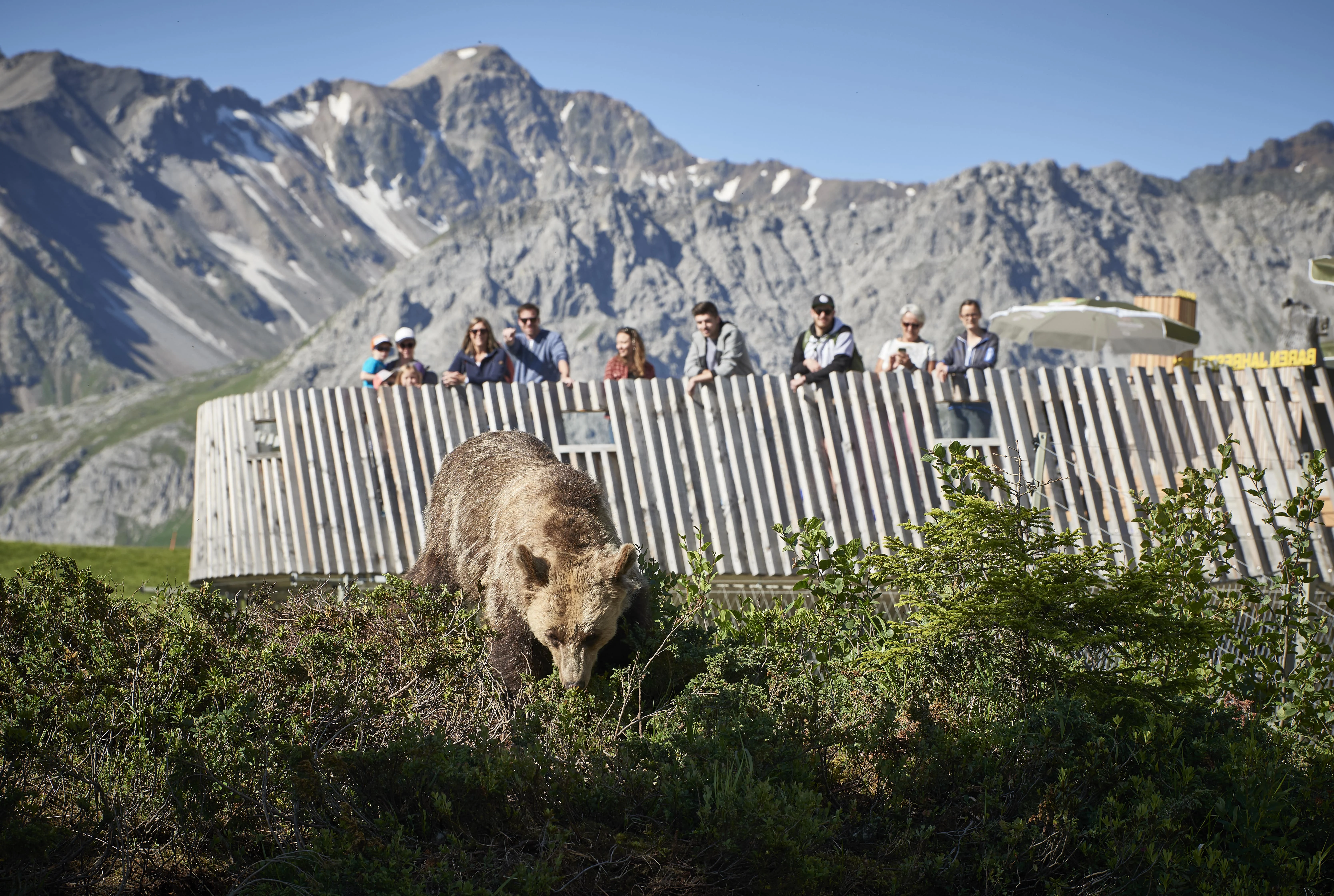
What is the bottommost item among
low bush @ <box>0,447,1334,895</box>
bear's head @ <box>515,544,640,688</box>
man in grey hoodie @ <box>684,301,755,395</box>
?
low bush @ <box>0,447,1334,895</box>

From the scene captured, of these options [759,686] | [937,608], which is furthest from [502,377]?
[937,608]

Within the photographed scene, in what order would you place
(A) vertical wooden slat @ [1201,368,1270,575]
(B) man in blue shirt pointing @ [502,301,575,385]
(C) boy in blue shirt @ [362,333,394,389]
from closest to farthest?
1. (A) vertical wooden slat @ [1201,368,1270,575]
2. (B) man in blue shirt pointing @ [502,301,575,385]
3. (C) boy in blue shirt @ [362,333,394,389]

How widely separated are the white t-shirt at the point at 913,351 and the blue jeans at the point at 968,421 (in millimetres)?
814

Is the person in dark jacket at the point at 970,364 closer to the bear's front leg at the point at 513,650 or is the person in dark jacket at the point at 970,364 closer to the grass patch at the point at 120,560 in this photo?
the bear's front leg at the point at 513,650

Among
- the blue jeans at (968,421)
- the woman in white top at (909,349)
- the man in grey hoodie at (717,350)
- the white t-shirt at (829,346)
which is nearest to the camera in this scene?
the blue jeans at (968,421)

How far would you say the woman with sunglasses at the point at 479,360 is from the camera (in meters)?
10.0

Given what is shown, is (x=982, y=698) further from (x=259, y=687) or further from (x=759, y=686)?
(x=259, y=687)

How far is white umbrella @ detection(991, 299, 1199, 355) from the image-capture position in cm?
1381

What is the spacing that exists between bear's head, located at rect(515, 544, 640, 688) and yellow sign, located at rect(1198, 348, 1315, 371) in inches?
275

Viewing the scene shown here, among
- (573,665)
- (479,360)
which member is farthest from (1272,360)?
(573,665)

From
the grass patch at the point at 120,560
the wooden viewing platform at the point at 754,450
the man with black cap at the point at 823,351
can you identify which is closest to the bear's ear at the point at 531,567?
the wooden viewing platform at the point at 754,450

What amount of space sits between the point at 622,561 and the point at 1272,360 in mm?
8028

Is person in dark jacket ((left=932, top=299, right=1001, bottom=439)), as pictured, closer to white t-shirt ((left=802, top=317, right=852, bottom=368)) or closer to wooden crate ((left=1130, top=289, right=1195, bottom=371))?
white t-shirt ((left=802, top=317, right=852, bottom=368))

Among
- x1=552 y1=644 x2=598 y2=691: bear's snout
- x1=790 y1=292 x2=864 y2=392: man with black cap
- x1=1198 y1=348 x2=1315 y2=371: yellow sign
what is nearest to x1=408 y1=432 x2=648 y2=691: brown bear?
x1=552 y1=644 x2=598 y2=691: bear's snout
